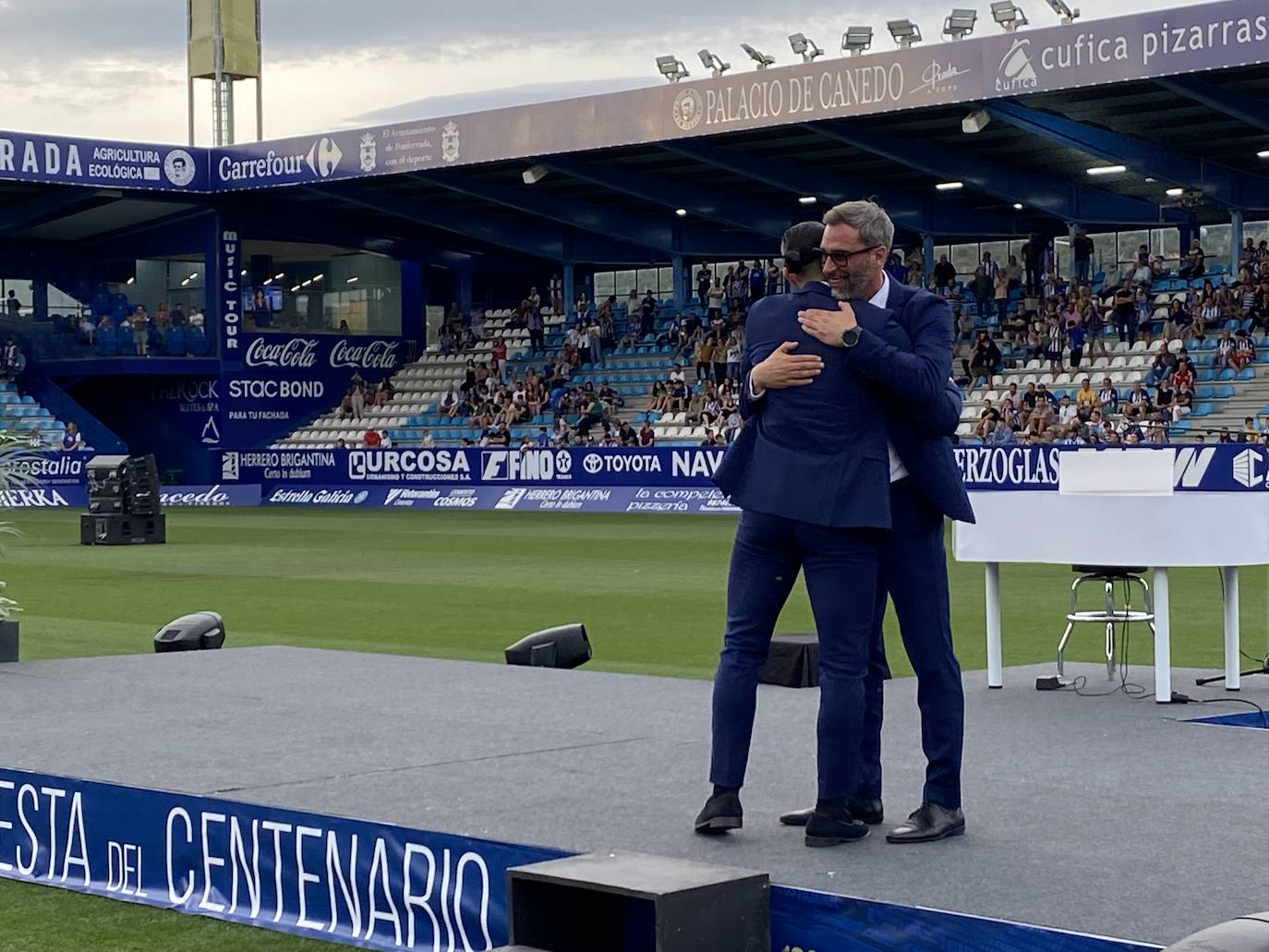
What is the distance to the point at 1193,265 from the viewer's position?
121ft

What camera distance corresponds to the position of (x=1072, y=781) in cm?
671

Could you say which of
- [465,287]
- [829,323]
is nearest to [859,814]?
[829,323]

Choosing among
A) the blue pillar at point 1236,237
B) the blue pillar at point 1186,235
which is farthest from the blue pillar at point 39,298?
the blue pillar at point 1236,237

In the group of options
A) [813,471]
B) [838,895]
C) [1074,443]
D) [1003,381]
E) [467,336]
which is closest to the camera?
[838,895]

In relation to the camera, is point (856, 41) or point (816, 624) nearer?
point (816, 624)

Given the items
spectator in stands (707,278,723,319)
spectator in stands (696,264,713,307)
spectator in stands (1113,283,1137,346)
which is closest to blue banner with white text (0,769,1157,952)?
spectator in stands (1113,283,1137,346)

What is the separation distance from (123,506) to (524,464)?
487 inches

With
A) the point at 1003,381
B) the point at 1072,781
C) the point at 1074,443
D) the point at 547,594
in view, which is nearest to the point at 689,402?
the point at 1003,381

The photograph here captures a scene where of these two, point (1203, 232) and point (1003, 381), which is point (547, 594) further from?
point (1203, 232)

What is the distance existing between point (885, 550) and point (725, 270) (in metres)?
42.0

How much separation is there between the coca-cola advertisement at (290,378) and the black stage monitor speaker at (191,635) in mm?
36365

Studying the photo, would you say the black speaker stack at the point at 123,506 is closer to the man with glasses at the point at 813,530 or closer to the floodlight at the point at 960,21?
the floodlight at the point at 960,21

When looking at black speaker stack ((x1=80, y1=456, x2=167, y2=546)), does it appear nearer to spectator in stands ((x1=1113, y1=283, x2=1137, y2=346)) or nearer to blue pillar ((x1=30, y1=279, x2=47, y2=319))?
spectator in stands ((x1=1113, y1=283, x2=1137, y2=346))

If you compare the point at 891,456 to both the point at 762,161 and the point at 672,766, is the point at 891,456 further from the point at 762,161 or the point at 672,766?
the point at 762,161
